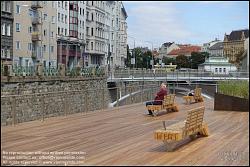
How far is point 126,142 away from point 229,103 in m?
8.08

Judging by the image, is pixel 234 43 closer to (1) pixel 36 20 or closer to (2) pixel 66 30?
(2) pixel 66 30

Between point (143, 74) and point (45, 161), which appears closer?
point (45, 161)

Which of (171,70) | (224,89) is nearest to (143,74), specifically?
(171,70)

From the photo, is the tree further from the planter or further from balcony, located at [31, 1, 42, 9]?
balcony, located at [31, 1, 42, 9]

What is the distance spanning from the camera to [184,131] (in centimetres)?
864

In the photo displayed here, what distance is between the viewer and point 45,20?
9906mm

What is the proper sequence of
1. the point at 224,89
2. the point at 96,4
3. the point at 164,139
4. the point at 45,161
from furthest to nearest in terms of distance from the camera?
the point at 224,89 < the point at 96,4 < the point at 164,139 < the point at 45,161

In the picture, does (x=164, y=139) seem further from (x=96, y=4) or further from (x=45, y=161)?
(x=96, y=4)

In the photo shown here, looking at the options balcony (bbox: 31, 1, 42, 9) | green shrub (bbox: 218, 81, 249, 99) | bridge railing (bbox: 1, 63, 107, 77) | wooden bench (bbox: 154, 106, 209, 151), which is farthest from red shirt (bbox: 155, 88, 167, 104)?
balcony (bbox: 31, 1, 42, 9)

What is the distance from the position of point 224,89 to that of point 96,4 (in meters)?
7.03

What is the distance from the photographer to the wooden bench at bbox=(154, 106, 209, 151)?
8359 mm

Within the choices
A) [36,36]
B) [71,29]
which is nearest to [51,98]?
[71,29]

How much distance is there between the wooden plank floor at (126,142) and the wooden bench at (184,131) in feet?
0.60

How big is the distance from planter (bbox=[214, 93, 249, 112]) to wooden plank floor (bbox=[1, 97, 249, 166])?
198cm
